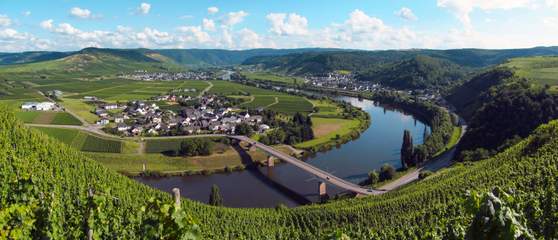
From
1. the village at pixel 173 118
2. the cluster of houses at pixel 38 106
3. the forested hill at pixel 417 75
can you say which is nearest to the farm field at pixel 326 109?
the village at pixel 173 118

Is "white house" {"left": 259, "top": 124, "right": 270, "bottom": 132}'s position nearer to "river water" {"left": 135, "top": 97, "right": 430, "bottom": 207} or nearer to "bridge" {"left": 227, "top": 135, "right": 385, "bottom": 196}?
"bridge" {"left": 227, "top": 135, "right": 385, "bottom": 196}

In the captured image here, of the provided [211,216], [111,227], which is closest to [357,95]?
[211,216]

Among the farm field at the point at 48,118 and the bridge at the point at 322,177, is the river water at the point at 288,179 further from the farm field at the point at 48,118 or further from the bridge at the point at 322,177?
the farm field at the point at 48,118

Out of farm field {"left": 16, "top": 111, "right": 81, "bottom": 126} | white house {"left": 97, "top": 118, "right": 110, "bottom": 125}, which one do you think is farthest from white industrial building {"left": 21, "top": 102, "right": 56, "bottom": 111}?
white house {"left": 97, "top": 118, "right": 110, "bottom": 125}

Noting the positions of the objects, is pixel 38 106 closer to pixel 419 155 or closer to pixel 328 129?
pixel 328 129

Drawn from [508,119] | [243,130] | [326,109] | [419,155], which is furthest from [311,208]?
[326,109]
